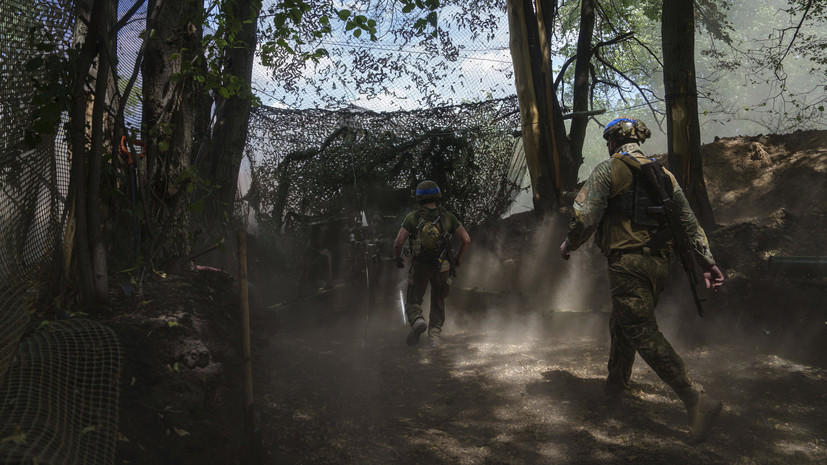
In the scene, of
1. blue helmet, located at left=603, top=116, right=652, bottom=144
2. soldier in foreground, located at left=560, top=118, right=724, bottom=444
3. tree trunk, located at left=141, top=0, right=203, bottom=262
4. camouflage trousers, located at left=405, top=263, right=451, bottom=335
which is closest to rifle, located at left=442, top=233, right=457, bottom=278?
camouflage trousers, located at left=405, top=263, right=451, bottom=335

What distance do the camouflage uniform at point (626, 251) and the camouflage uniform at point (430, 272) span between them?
2481 mm

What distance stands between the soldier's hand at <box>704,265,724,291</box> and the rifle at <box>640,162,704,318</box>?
10cm

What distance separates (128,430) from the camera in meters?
2.74

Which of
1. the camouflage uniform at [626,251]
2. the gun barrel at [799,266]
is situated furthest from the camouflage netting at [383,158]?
the camouflage uniform at [626,251]

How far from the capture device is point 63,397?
8.34 ft

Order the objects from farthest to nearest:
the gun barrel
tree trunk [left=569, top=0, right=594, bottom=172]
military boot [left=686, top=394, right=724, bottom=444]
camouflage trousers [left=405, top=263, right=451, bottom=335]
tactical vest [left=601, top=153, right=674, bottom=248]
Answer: tree trunk [left=569, top=0, right=594, bottom=172], camouflage trousers [left=405, top=263, right=451, bottom=335], the gun barrel, tactical vest [left=601, top=153, right=674, bottom=248], military boot [left=686, top=394, right=724, bottom=444]

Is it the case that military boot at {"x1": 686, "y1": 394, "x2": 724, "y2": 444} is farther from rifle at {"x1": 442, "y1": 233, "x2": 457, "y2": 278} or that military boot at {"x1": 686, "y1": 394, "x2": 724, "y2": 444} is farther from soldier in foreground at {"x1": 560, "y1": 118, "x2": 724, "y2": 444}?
rifle at {"x1": 442, "y1": 233, "x2": 457, "y2": 278}

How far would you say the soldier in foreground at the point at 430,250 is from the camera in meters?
6.43

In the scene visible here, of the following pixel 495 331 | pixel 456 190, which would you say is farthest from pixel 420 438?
pixel 456 190

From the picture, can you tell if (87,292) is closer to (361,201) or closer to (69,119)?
(69,119)

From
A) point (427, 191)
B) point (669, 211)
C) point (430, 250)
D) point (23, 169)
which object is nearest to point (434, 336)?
point (430, 250)

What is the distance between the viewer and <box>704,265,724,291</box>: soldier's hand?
3.99 metres

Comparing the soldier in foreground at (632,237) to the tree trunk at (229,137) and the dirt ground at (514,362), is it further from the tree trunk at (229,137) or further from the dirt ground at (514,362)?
the tree trunk at (229,137)

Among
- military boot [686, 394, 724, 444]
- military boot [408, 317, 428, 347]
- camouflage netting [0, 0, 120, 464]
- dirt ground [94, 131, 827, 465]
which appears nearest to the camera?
camouflage netting [0, 0, 120, 464]
